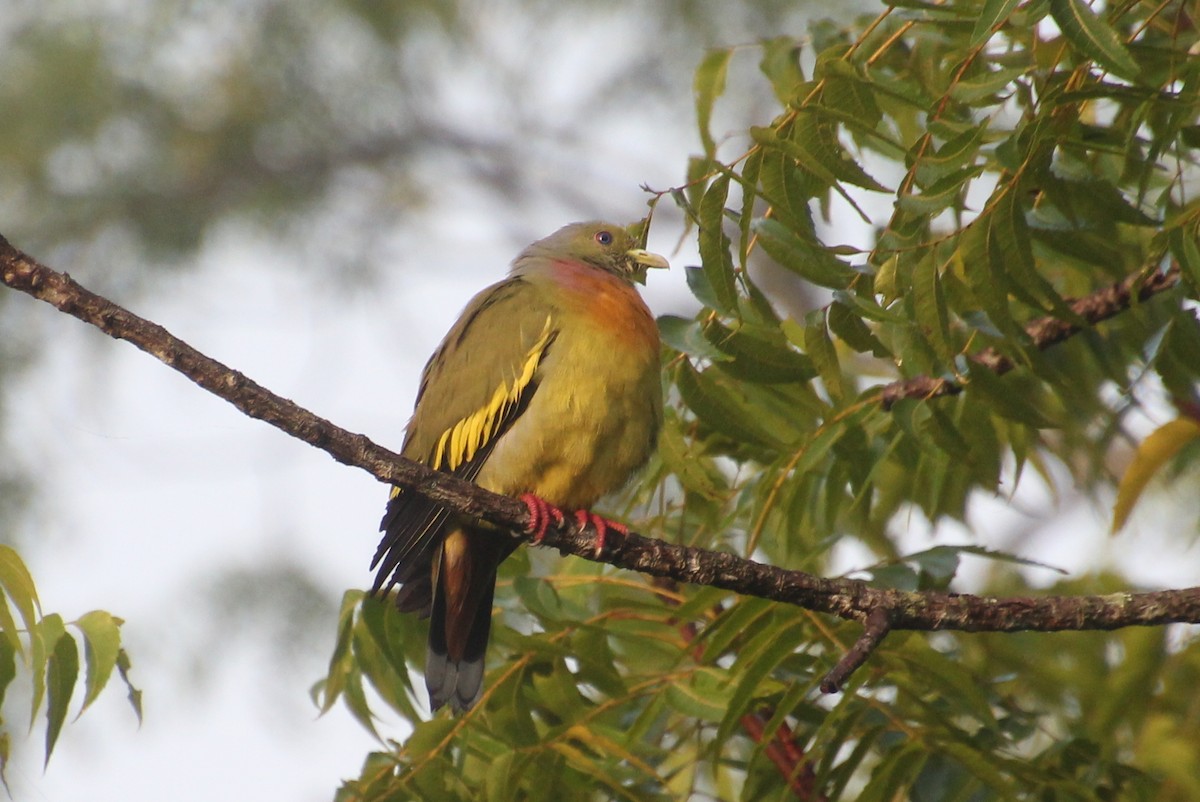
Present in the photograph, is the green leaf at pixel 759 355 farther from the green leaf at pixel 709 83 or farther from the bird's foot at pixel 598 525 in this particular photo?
the green leaf at pixel 709 83

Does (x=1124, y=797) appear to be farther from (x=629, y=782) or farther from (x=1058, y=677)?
(x=629, y=782)

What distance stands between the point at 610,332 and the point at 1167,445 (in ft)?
6.01

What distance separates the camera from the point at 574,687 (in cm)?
377

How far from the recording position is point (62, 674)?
3383 mm

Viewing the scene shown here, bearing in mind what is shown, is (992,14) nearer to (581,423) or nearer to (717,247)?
(717,247)

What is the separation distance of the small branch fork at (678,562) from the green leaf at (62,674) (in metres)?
0.95

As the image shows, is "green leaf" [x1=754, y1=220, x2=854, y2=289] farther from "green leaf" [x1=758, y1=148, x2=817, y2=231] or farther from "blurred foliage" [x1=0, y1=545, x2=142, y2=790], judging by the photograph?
"blurred foliage" [x1=0, y1=545, x2=142, y2=790]

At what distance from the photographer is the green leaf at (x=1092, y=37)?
2.85 meters

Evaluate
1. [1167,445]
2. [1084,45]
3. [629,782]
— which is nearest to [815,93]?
[1084,45]

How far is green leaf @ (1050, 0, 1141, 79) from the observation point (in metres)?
2.85

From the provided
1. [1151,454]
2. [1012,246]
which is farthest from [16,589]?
[1151,454]

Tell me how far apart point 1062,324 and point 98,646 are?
293 cm

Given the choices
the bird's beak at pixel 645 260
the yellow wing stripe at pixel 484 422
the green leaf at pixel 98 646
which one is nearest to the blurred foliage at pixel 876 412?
the yellow wing stripe at pixel 484 422

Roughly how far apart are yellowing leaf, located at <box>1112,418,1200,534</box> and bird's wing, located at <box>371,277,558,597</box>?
6.36ft
